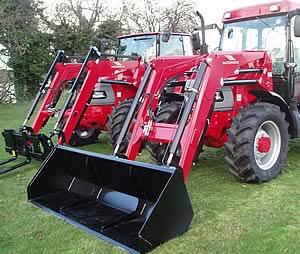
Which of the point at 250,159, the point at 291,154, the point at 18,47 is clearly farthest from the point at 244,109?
the point at 18,47

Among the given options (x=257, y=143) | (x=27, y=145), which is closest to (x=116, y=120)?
(x=27, y=145)

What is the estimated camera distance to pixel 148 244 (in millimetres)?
3123

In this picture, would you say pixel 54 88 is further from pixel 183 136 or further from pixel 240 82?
pixel 183 136

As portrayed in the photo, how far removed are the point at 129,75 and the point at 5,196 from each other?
3.23m

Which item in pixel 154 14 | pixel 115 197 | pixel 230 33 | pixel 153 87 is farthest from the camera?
pixel 154 14

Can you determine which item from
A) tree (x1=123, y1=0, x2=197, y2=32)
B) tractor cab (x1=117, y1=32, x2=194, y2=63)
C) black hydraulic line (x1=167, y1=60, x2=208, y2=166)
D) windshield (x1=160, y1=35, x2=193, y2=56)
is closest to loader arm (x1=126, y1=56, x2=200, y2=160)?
black hydraulic line (x1=167, y1=60, x2=208, y2=166)

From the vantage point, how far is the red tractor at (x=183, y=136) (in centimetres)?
342

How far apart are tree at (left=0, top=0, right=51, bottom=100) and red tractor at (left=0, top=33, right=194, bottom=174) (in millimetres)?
10915

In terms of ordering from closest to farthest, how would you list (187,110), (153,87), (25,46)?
(187,110), (153,87), (25,46)

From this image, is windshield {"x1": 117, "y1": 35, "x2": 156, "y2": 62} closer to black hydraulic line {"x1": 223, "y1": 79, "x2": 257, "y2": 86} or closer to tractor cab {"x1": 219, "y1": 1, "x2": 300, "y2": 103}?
tractor cab {"x1": 219, "y1": 1, "x2": 300, "y2": 103}

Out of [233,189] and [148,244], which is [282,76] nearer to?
[233,189]

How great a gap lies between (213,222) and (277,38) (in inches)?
116

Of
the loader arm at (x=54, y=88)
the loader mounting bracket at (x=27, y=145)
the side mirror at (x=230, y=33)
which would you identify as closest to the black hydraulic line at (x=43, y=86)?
the loader arm at (x=54, y=88)

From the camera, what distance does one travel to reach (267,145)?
4762mm
